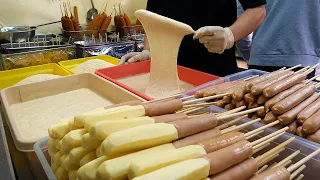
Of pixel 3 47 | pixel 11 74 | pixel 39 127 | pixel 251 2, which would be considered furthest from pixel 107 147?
pixel 3 47

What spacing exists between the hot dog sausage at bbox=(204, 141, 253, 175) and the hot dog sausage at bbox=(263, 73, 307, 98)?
394 millimetres

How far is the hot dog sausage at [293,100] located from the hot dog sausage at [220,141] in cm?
29

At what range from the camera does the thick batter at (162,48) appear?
5.24 feet

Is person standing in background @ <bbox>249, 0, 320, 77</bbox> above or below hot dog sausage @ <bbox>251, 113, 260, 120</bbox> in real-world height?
above

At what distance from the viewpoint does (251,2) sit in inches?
77.7

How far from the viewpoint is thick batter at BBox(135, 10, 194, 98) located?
1597 millimetres

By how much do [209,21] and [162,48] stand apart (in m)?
0.71

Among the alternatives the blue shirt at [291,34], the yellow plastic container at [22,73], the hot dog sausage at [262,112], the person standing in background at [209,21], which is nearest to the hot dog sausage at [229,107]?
the hot dog sausage at [262,112]

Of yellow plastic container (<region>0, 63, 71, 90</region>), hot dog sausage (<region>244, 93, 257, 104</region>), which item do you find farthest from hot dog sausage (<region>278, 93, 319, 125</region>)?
yellow plastic container (<region>0, 63, 71, 90</region>)

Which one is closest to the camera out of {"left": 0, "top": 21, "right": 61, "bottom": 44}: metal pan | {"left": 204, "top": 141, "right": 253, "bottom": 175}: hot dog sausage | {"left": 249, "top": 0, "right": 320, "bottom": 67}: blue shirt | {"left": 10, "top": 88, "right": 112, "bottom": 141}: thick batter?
{"left": 204, "top": 141, "right": 253, "bottom": 175}: hot dog sausage

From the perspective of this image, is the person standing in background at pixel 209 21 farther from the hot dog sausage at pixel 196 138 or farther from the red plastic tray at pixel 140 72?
the hot dog sausage at pixel 196 138

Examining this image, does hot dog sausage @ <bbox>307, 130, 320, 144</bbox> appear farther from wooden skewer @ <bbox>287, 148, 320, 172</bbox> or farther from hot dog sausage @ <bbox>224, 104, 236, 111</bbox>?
hot dog sausage @ <bbox>224, 104, 236, 111</bbox>

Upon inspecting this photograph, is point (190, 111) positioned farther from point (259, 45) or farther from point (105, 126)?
point (259, 45)

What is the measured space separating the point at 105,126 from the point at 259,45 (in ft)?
7.56
